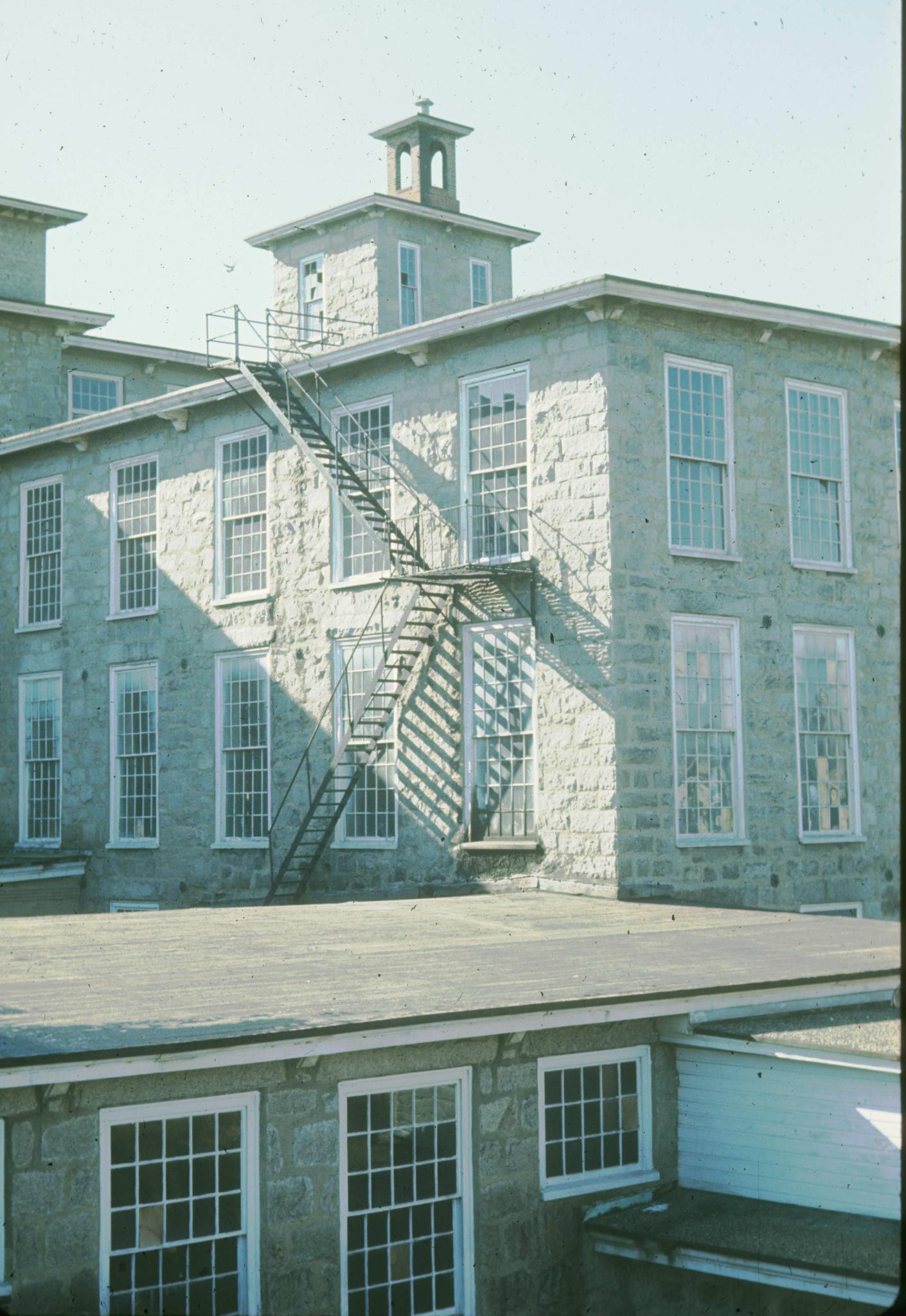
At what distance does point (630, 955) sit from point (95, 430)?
16.5 m

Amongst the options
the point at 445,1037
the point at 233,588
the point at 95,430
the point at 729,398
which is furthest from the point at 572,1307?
the point at 95,430

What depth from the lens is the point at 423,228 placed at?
3666cm

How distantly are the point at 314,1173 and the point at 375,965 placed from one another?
7.36 ft

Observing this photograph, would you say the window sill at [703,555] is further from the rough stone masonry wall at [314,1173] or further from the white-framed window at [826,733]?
the rough stone masonry wall at [314,1173]

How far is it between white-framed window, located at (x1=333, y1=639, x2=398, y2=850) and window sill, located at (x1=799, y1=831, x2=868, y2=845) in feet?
17.9

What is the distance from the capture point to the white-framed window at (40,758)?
27641mm

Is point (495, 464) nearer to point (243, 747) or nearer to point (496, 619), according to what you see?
point (496, 619)

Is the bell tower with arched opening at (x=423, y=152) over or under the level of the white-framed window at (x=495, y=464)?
over

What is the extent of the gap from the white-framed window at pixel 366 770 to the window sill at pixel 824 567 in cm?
574

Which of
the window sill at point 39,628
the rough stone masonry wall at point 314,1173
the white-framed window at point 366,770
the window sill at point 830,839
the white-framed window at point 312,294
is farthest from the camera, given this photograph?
the white-framed window at point 312,294

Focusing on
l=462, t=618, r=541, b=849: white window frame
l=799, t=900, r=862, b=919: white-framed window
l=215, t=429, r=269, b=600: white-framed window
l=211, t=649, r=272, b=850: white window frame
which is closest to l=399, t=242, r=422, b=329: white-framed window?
l=215, t=429, r=269, b=600: white-framed window

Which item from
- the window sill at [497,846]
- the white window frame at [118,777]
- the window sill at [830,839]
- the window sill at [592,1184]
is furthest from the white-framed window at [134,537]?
the window sill at [592,1184]

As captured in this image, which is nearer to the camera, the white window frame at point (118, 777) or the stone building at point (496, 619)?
the stone building at point (496, 619)

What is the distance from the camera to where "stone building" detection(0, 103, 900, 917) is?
19.8 metres
